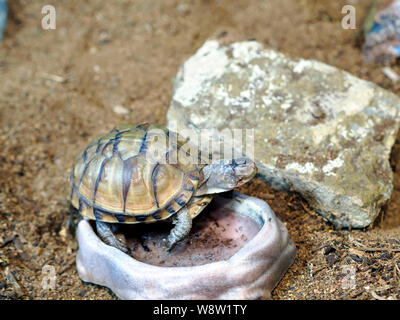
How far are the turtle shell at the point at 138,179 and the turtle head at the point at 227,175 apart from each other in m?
0.08

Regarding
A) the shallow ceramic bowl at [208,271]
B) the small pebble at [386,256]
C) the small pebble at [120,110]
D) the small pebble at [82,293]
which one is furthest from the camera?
the small pebble at [120,110]

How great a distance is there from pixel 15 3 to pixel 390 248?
18.5ft

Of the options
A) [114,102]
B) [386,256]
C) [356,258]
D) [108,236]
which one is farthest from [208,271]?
[114,102]

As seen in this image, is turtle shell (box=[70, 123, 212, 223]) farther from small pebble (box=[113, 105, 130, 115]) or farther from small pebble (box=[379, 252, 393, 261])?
small pebble (box=[113, 105, 130, 115])

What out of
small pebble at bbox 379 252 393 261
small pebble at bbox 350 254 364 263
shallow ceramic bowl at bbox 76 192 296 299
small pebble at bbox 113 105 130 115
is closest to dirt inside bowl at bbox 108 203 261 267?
shallow ceramic bowl at bbox 76 192 296 299

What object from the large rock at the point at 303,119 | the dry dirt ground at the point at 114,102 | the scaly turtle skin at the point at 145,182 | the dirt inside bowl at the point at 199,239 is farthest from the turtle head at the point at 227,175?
the dry dirt ground at the point at 114,102

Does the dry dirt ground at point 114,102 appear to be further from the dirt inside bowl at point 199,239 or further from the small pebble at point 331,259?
the dirt inside bowl at point 199,239

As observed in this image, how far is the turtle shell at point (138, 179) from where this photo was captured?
2969 mm

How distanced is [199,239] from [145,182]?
2.01ft

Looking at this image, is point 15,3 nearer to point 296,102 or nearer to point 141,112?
point 141,112

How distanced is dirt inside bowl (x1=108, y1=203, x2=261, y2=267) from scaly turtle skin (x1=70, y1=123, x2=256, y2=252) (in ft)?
0.42

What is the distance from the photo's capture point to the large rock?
11.0 ft

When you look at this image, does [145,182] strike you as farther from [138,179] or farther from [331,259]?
[331,259]

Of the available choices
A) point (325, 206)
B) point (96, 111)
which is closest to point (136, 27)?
point (96, 111)
